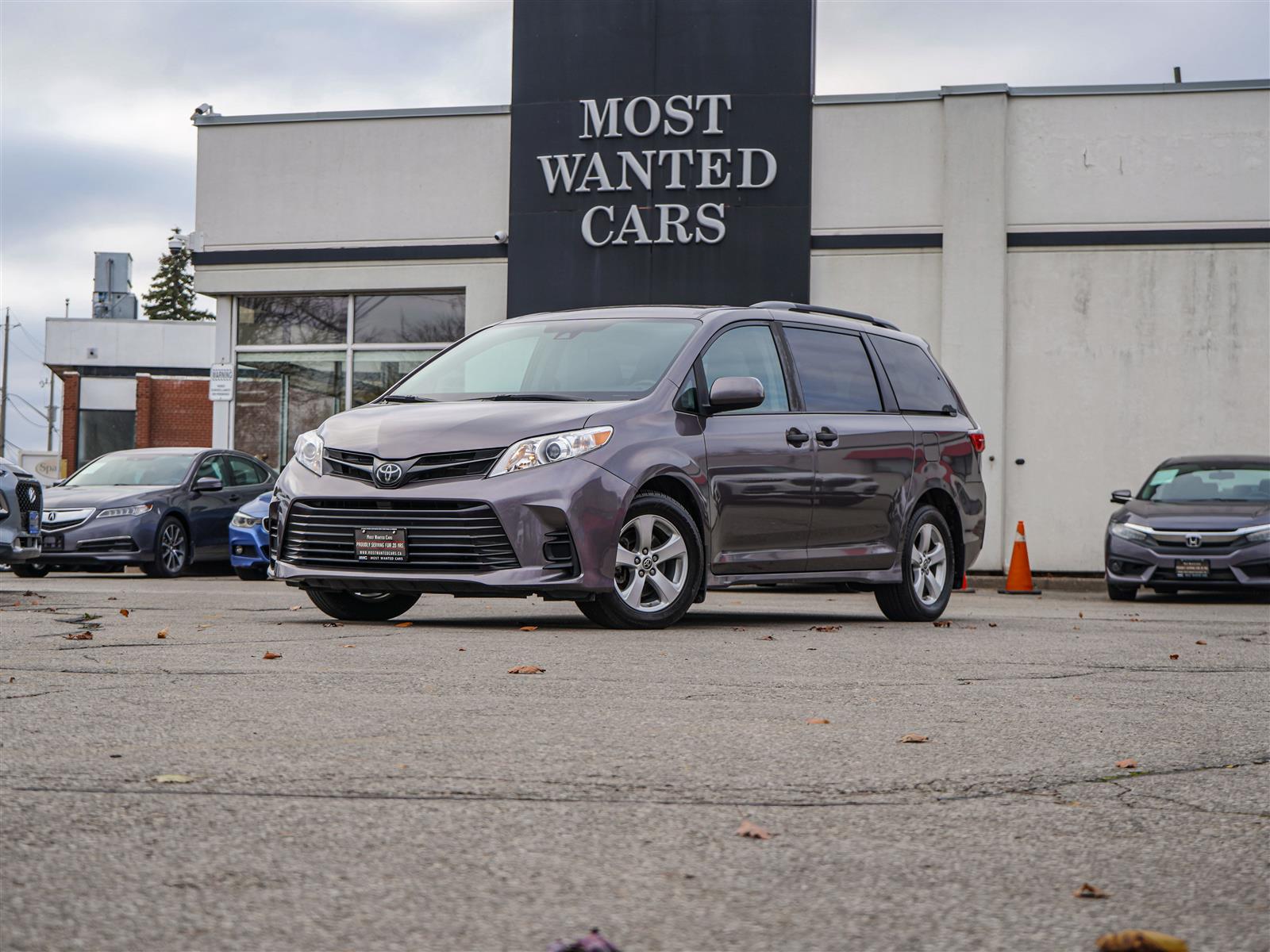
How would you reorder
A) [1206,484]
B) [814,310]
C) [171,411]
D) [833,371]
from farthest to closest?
[171,411], [1206,484], [814,310], [833,371]

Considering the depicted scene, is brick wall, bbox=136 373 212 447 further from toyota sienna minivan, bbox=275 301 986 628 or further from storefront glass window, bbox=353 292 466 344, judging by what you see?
toyota sienna minivan, bbox=275 301 986 628

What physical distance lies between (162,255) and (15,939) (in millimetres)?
102730

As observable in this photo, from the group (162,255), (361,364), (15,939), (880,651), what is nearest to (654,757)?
(15,939)

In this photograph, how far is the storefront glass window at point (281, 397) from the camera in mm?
23844

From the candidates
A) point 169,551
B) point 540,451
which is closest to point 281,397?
point 169,551

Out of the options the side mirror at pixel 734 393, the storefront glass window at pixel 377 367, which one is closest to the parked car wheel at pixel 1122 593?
the side mirror at pixel 734 393

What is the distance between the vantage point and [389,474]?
8.62 meters

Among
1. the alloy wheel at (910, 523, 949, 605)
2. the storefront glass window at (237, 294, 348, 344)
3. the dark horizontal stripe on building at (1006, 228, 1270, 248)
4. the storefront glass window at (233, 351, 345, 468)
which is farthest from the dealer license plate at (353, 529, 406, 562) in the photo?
the storefront glass window at (237, 294, 348, 344)

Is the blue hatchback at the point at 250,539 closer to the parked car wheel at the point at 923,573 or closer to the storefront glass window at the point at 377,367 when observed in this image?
the storefront glass window at the point at 377,367

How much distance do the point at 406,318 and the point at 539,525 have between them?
15610 mm

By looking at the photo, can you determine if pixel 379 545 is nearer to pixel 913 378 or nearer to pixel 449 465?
pixel 449 465

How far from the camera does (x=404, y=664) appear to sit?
22.2ft

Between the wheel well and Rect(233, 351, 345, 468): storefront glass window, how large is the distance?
45.0 feet

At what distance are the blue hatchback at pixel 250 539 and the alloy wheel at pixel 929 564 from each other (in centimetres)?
797
